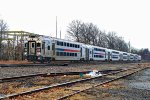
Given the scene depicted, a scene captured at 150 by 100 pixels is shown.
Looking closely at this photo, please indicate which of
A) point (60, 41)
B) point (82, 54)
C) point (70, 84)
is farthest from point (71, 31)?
point (70, 84)

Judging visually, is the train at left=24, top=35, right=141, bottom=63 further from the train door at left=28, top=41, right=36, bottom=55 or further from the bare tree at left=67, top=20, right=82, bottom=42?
the bare tree at left=67, top=20, right=82, bottom=42

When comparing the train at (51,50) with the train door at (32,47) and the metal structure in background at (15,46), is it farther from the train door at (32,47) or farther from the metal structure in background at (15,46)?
the metal structure in background at (15,46)

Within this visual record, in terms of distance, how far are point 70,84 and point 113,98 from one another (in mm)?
4205

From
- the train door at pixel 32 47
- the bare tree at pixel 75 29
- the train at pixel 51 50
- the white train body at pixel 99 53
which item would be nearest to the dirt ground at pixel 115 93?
the train at pixel 51 50

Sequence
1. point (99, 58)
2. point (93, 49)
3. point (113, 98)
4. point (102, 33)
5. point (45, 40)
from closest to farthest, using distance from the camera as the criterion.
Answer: point (113, 98), point (45, 40), point (93, 49), point (99, 58), point (102, 33)

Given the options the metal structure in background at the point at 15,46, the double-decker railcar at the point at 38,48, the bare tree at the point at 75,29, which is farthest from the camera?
the bare tree at the point at 75,29

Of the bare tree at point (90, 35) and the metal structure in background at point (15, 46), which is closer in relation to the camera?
the metal structure in background at point (15, 46)

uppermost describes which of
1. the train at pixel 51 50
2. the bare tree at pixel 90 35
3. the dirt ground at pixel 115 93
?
the bare tree at pixel 90 35

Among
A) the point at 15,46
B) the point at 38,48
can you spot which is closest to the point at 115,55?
the point at 15,46

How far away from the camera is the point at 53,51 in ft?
121

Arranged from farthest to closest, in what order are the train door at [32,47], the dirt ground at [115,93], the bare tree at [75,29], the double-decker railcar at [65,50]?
the bare tree at [75,29], the double-decker railcar at [65,50], the train door at [32,47], the dirt ground at [115,93]

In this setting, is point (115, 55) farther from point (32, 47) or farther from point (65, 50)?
point (32, 47)

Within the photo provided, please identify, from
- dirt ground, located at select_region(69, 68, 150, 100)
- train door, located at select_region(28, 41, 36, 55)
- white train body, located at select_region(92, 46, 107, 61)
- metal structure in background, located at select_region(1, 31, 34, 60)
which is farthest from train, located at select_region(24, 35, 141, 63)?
dirt ground, located at select_region(69, 68, 150, 100)

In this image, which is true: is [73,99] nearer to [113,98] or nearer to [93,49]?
[113,98]
